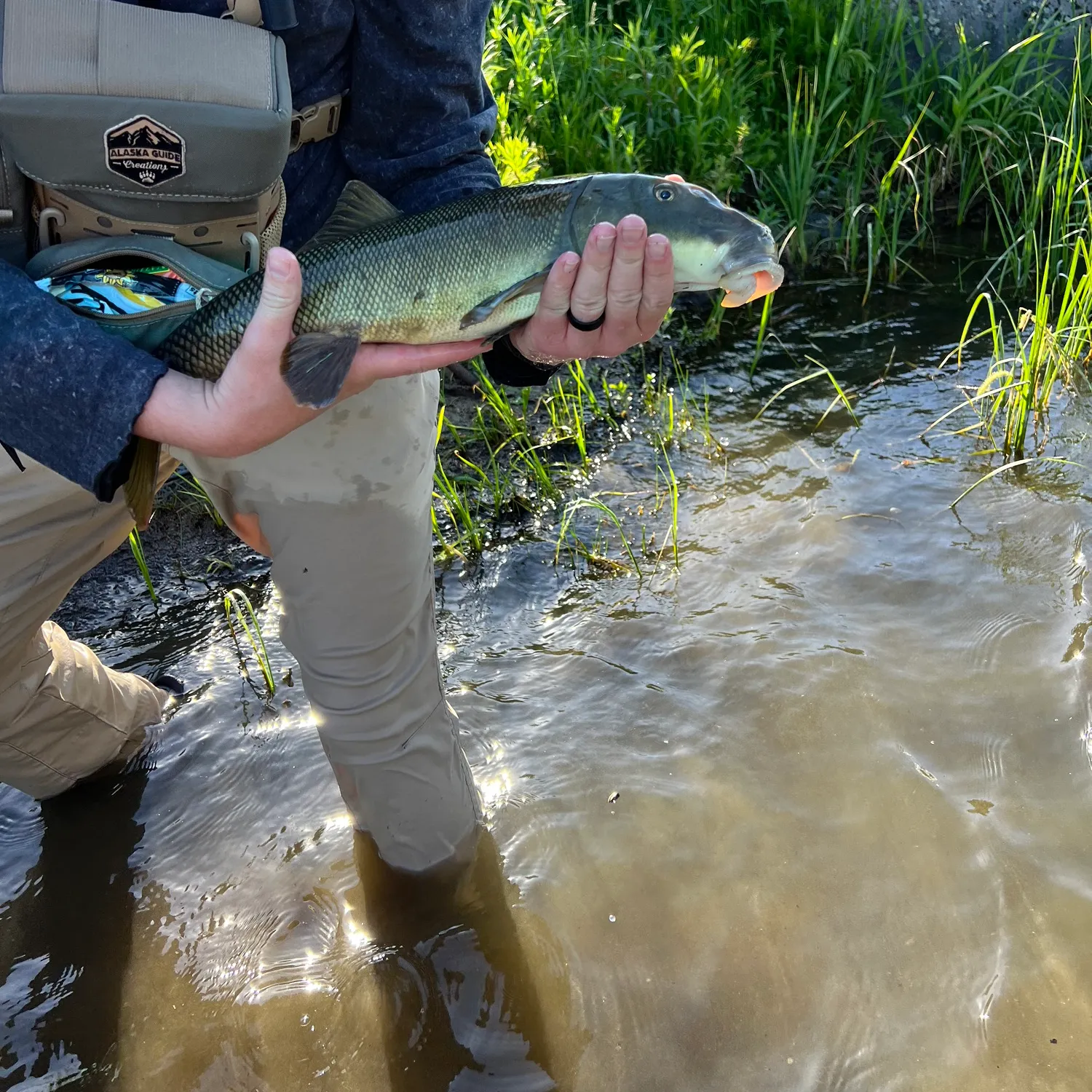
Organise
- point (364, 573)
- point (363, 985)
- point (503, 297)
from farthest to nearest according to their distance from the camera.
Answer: point (363, 985)
point (364, 573)
point (503, 297)

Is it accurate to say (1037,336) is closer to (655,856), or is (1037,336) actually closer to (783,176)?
(783,176)

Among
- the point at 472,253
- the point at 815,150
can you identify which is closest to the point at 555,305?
the point at 472,253

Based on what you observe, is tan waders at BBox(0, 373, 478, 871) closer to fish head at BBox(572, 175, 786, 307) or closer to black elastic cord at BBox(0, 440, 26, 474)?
black elastic cord at BBox(0, 440, 26, 474)

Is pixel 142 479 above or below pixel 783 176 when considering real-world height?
above

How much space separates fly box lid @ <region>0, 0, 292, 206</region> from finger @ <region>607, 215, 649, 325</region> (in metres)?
0.64

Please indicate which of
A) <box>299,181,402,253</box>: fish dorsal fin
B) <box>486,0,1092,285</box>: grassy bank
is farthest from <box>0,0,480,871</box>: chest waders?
<box>486,0,1092,285</box>: grassy bank

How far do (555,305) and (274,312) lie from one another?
1.79 feet

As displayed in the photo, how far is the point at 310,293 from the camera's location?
1.93 metres

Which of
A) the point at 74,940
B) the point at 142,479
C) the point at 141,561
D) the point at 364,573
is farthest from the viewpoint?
the point at 141,561

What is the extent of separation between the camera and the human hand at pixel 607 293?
1.88 metres

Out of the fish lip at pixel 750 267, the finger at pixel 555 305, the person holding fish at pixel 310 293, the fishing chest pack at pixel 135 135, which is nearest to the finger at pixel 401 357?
the person holding fish at pixel 310 293

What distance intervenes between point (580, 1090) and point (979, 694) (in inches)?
62.7

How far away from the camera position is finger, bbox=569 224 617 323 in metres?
1.87

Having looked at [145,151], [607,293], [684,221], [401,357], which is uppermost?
[145,151]
